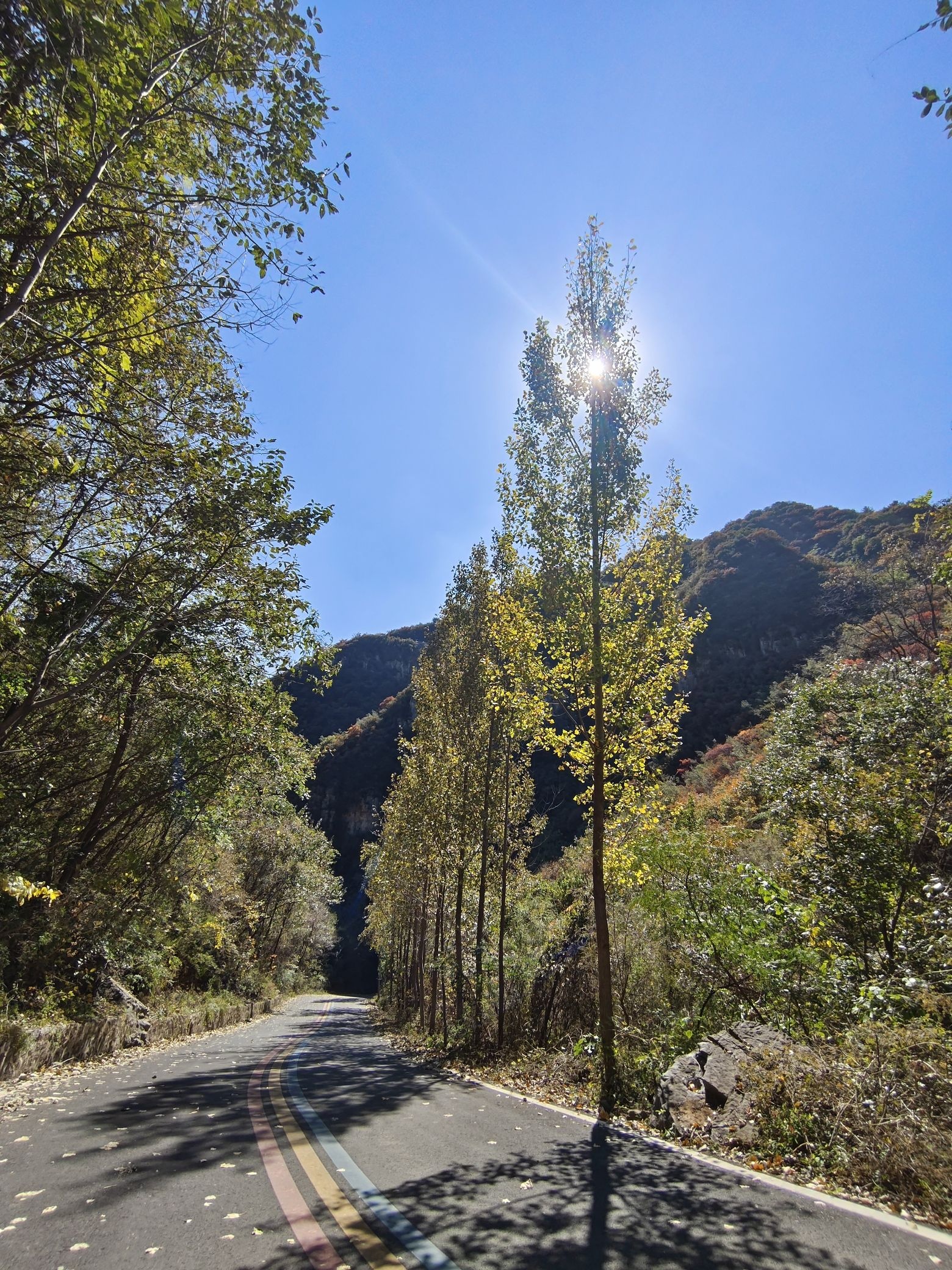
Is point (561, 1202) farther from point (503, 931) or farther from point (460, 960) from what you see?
point (460, 960)

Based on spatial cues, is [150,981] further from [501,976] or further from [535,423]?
[535,423]

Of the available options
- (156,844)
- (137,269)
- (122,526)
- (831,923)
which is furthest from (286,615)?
(156,844)

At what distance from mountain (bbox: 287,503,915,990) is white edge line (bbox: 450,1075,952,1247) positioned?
7.93m

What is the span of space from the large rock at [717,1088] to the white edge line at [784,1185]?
0.34 metres

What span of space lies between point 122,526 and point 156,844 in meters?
11.8

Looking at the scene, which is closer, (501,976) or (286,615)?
(286,615)

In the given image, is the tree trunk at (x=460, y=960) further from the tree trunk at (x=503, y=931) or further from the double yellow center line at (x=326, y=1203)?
the double yellow center line at (x=326, y=1203)

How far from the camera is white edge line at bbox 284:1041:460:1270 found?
317cm

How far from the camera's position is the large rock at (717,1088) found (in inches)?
231

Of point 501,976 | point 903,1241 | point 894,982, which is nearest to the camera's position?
point 903,1241

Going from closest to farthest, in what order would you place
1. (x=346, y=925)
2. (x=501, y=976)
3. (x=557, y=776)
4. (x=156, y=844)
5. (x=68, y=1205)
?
(x=68, y=1205) < (x=501, y=976) < (x=156, y=844) < (x=557, y=776) < (x=346, y=925)

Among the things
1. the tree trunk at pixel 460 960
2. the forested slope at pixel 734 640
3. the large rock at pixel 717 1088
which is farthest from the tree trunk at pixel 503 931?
the large rock at pixel 717 1088

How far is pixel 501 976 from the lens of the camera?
42.5ft

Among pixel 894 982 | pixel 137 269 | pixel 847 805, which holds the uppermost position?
pixel 137 269
